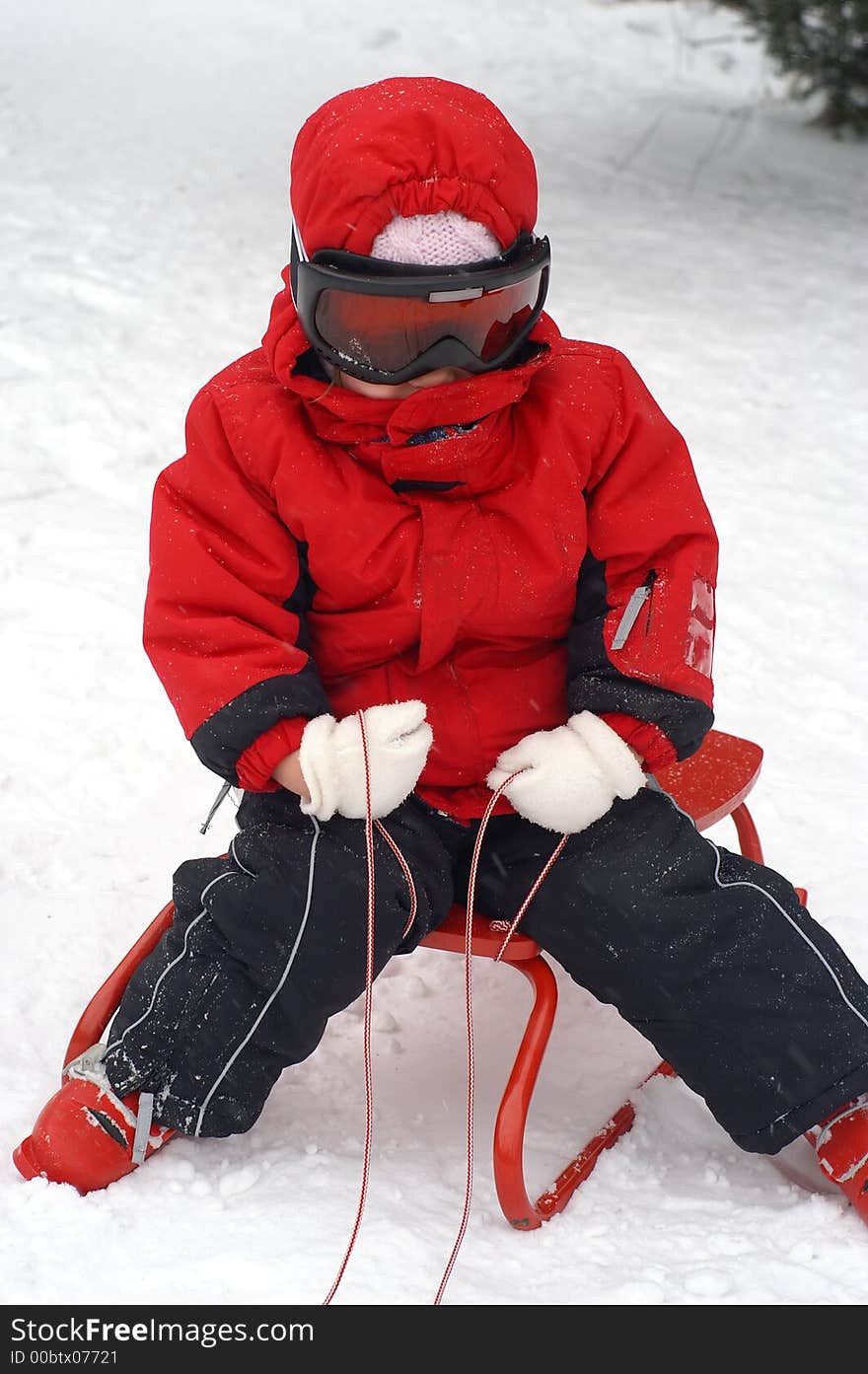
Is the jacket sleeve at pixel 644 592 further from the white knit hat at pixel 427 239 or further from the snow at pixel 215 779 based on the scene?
the snow at pixel 215 779

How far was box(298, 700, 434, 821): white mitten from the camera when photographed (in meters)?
1.72

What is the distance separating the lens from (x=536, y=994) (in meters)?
1.85

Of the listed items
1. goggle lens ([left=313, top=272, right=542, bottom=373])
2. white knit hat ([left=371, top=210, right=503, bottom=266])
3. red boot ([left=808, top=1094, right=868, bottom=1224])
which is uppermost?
white knit hat ([left=371, top=210, right=503, bottom=266])

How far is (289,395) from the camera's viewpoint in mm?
1844

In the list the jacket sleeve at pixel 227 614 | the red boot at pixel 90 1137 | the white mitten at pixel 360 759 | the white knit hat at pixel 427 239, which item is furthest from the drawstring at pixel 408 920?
the white knit hat at pixel 427 239

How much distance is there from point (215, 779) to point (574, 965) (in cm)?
104

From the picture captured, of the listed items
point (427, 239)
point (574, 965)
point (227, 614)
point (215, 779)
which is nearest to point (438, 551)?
point (227, 614)

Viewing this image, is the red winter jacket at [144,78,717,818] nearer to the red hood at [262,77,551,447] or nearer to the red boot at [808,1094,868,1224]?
the red hood at [262,77,551,447]

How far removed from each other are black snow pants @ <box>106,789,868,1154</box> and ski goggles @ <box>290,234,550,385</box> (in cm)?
57

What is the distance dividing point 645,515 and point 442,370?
1.07ft

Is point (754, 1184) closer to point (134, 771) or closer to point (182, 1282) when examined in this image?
point (182, 1282)

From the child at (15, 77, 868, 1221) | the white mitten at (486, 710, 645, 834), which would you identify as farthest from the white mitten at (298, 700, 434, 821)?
the white mitten at (486, 710, 645, 834)

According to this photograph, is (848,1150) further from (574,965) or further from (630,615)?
(630,615)
